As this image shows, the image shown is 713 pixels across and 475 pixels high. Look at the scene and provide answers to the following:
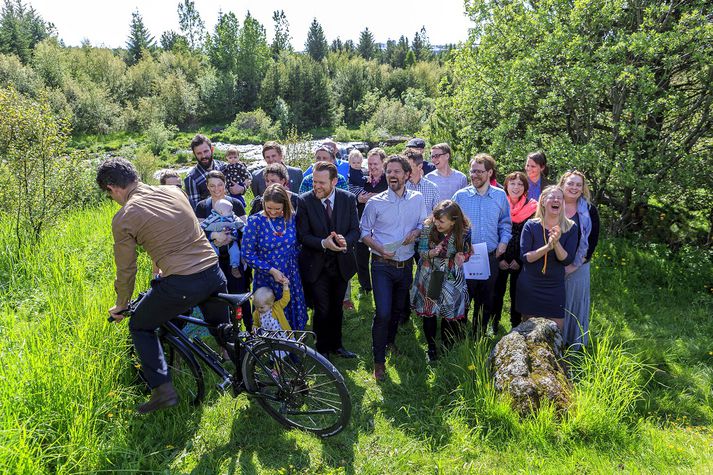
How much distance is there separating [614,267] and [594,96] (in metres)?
2.59

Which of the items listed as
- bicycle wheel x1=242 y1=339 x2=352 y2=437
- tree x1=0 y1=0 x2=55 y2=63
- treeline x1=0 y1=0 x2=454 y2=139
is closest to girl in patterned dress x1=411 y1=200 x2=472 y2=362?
bicycle wheel x1=242 y1=339 x2=352 y2=437

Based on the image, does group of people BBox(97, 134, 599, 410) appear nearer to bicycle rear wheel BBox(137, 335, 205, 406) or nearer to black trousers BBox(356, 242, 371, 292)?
bicycle rear wheel BBox(137, 335, 205, 406)

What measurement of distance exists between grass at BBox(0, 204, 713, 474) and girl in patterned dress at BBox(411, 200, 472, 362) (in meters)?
0.40

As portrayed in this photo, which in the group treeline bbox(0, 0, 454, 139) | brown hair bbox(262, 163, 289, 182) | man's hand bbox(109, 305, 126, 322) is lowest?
man's hand bbox(109, 305, 126, 322)

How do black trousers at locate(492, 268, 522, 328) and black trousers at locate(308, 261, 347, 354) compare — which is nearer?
black trousers at locate(308, 261, 347, 354)

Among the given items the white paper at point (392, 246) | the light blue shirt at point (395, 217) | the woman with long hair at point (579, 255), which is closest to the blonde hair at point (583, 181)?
the woman with long hair at point (579, 255)

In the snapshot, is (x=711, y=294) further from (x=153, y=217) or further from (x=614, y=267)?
(x=153, y=217)

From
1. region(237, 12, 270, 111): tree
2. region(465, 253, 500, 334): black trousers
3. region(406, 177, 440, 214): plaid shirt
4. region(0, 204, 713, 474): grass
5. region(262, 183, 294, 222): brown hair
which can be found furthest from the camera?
region(237, 12, 270, 111): tree

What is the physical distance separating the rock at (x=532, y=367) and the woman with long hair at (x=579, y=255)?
20.3 inches

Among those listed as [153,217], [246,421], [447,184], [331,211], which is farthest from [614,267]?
[153,217]

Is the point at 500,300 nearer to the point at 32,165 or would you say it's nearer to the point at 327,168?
the point at 327,168

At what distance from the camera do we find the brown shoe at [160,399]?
11.0 feet

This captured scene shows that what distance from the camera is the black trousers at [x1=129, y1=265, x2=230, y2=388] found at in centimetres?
330

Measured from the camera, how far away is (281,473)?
10.1ft
